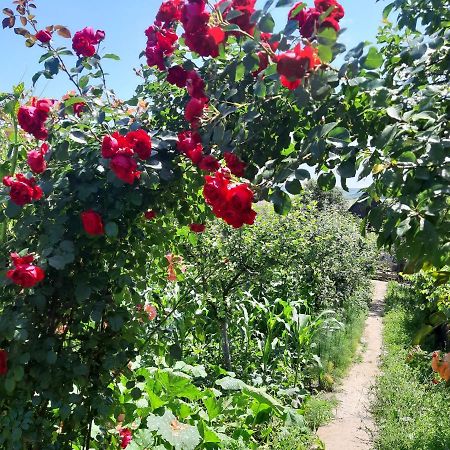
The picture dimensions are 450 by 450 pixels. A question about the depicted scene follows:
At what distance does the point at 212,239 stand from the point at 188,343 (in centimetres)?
91

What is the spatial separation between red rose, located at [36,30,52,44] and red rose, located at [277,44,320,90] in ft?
3.27

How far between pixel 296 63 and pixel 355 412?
4196mm

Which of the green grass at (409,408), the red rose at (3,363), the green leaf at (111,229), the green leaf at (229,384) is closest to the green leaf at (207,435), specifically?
the green leaf at (229,384)

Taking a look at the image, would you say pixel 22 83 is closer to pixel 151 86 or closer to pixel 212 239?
pixel 151 86

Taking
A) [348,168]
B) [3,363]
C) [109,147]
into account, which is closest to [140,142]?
[109,147]

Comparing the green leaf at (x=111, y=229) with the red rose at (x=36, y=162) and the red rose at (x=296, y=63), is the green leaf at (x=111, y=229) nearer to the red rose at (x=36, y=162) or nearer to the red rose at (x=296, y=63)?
the red rose at (x=36, y=162)

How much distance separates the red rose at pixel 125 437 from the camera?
2305 mm

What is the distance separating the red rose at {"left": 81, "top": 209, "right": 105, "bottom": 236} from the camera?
1545 mm

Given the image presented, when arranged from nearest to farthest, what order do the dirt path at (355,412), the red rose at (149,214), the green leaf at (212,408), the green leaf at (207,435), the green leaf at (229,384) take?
the red rose at (149,214) < the green leaf at (207,435) < the green leaf at (212,408) < the green leaf at (229,384) < the dirt path at (355,412)

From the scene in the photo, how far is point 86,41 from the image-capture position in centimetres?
177

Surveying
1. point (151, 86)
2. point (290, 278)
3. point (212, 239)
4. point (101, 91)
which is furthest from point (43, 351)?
point (290, 278)

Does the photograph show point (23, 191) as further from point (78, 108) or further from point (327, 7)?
point (327, 7)

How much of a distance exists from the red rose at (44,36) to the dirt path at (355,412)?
339 cm

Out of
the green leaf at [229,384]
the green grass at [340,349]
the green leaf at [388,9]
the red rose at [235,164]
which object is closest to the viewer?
the red rose at [235,164]
